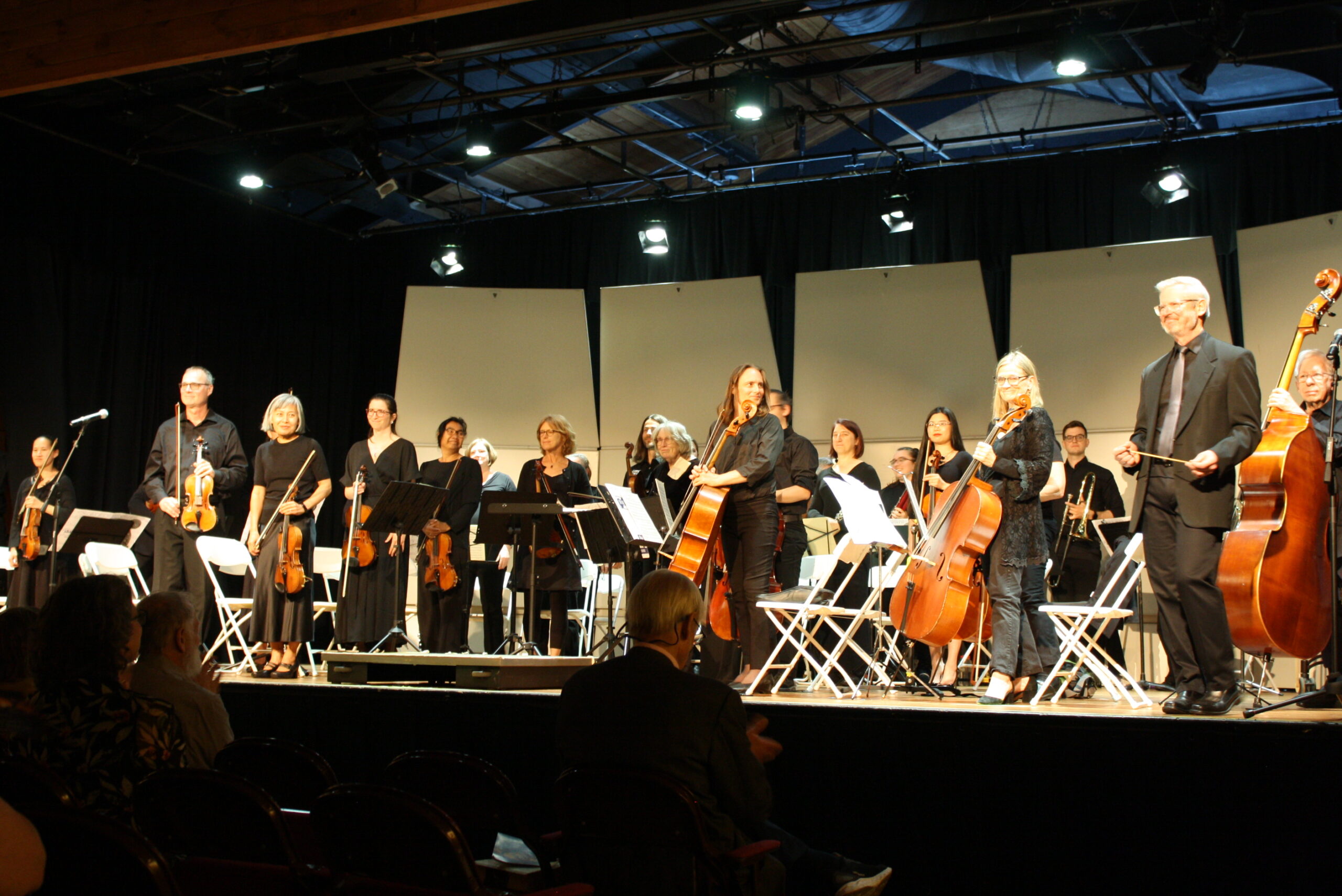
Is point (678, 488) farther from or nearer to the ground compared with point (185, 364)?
nearer to the ground

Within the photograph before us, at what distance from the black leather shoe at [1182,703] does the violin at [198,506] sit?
534cm

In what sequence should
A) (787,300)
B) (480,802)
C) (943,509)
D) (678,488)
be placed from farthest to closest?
(787,300) → (678,488) → (943,509) → (480,802)

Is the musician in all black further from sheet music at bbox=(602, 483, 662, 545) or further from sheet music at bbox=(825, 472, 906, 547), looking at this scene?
sheet music at bbox=(825, 472, 906, 547)

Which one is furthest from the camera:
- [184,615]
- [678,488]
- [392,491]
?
[678,488]

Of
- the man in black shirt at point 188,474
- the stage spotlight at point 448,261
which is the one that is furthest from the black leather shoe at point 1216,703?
the stage spotlight at point 448,261

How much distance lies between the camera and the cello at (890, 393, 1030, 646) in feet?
16.2

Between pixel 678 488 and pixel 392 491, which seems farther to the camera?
pixel 678 488

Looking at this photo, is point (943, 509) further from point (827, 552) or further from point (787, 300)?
point (787, 300)

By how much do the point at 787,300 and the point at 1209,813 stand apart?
7975mm

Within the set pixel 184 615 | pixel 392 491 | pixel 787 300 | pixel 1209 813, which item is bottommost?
pixel 1209 813

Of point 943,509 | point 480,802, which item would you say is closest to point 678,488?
point 943,509

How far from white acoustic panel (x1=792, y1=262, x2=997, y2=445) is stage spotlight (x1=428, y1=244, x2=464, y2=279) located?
353 cm

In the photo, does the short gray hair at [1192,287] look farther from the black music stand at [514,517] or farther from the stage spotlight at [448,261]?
the stage spotlight at [448,261]

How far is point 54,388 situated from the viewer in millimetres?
9523
